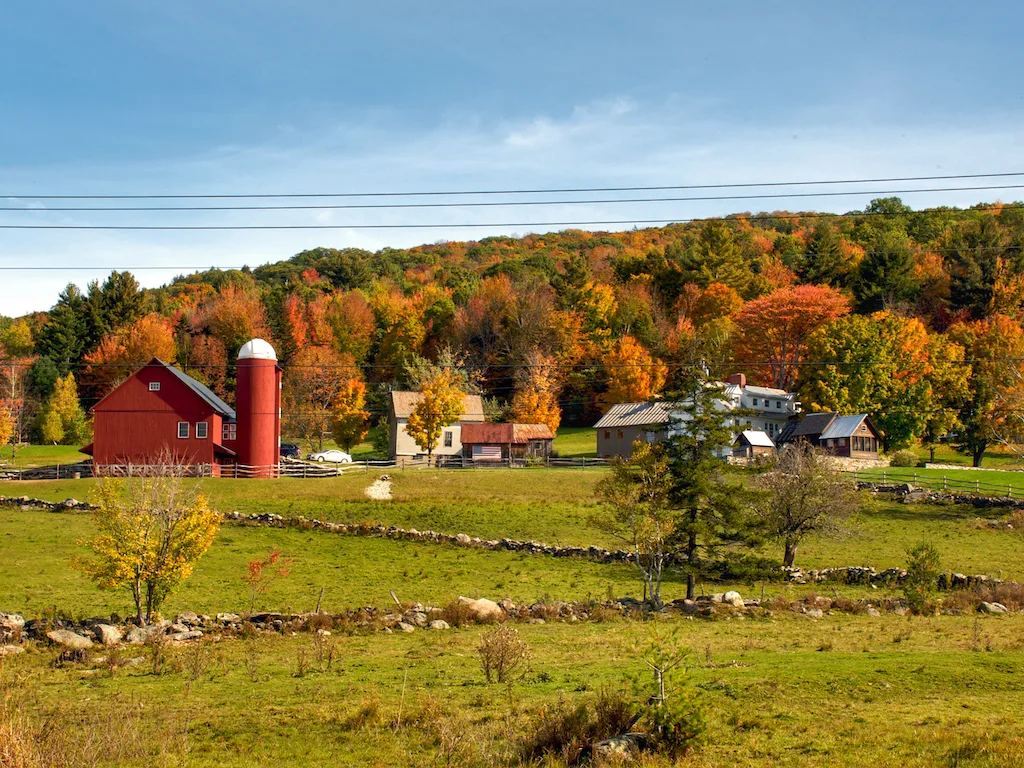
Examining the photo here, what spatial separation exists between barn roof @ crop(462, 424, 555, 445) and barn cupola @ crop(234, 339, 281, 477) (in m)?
20.1

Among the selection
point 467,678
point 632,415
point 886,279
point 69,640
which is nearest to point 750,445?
point 632,415

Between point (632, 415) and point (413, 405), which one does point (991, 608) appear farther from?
point (413, 405)

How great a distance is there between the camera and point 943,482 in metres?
56.7

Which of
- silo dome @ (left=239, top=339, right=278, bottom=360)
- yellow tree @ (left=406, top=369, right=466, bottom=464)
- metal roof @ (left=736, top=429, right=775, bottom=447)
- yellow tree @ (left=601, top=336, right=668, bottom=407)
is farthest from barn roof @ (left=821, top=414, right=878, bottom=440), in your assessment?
silo dome @ (left=239, top=339, right=278, bottom=360)

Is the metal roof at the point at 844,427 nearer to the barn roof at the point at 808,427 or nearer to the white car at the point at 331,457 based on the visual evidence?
the barn roof at the point at 808,427

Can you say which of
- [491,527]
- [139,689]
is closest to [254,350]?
[491,527]

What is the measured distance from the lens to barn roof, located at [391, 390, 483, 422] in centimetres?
7874

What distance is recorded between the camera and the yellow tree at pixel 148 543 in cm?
2481

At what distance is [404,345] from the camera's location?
10731cm

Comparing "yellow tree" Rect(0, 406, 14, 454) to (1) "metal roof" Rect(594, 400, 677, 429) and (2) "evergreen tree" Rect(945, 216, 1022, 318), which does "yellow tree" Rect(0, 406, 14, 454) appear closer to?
(1) "metal roof" Rect(594, 400, 677, 429)

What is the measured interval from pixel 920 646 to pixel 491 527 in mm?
25678

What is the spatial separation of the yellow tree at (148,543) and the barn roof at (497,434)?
48731 mm

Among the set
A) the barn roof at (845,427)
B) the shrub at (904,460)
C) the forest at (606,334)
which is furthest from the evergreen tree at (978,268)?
the shrub at (904,460)

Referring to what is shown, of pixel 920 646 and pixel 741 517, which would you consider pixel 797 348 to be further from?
pixel 920 646
